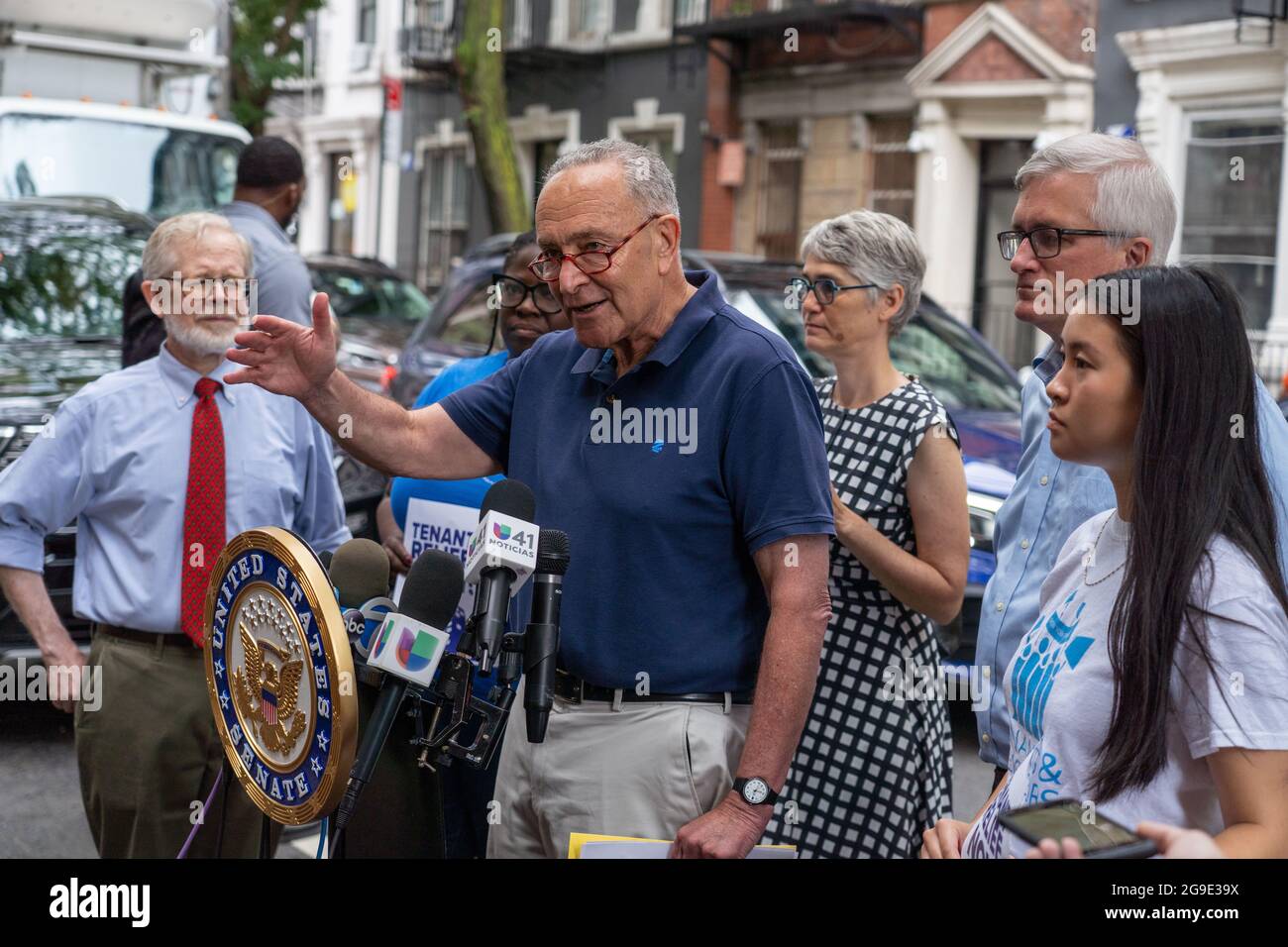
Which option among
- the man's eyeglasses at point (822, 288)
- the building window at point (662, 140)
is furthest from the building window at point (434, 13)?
the man's eyeglasses at point (822, 288)

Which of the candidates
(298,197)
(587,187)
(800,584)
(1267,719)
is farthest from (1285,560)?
(298,197)

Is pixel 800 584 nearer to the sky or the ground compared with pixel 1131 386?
nearer to the ground

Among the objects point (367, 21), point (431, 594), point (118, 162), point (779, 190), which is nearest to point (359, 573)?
point (431, 594)

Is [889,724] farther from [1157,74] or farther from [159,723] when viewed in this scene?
[1157,74]

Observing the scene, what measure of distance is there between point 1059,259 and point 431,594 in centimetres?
154

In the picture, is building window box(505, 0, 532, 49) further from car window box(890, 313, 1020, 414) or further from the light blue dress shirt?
the light blue dress shirt

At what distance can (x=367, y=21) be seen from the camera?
33.7 metres

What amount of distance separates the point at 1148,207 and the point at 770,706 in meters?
1.29

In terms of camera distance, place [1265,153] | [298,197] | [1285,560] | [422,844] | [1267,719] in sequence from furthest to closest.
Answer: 1. [1265,153]
2. [298,197]
3. [422,844]
4. [1285,560]
5. [1267,719]

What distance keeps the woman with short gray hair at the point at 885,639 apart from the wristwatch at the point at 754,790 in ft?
3.35

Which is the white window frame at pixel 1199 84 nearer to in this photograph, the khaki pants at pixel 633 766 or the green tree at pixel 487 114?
the green tree at pixel 487 114

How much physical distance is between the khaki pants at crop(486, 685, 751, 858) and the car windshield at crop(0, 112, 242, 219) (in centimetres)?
794

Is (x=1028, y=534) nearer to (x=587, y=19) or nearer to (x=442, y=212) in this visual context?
(x=587, y=19)

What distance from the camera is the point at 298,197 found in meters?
6.86
